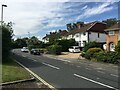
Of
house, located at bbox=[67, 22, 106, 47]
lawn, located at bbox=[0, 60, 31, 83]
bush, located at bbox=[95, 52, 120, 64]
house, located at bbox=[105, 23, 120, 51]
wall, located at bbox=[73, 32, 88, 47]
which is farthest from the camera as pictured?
wall, located at bbox=[73, 32, 88, 47]

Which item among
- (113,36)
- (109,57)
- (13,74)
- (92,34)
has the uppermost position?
(92,34)

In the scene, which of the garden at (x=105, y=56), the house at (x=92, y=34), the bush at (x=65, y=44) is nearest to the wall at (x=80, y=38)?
the house at (x=92, y=34)

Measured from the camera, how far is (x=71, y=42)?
2995 inches

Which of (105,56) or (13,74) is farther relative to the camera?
(105,56)

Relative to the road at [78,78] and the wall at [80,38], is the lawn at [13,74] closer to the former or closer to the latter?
the road at [78,78]

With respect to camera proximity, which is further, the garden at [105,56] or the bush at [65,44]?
the bush at [65,44]

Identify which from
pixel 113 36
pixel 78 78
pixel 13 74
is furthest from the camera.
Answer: pixel 113 36

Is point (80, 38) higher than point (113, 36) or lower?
higher

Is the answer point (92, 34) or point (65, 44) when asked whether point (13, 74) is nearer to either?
point (65, 44)

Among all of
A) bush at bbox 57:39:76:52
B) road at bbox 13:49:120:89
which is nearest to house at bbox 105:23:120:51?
bush at bbox 57:39:76:52

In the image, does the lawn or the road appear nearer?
the road

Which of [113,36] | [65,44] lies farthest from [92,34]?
[113,36]

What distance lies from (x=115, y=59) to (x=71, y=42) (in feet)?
134

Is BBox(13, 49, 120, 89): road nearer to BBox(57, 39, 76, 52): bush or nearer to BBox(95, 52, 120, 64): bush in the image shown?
BBox(95, 52, 120, 64): bush
